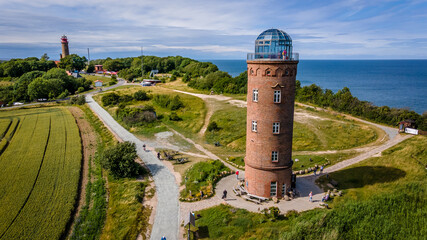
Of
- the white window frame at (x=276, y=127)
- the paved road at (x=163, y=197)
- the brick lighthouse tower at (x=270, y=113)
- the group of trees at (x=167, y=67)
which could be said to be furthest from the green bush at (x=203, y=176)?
the group of trees at (x=167, y=67)

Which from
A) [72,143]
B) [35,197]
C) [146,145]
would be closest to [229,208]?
[35,197]

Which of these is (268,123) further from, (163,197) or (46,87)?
(46,87)

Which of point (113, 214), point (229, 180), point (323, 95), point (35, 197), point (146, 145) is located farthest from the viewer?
point (323, 95)

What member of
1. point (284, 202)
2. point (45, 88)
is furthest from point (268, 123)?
point (45, 88)

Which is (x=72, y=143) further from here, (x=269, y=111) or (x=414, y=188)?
(x=414, y=188)

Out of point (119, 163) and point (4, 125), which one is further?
point (4, 125)

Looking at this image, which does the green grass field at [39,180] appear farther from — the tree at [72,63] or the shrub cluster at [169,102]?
the tree at [72,63]
